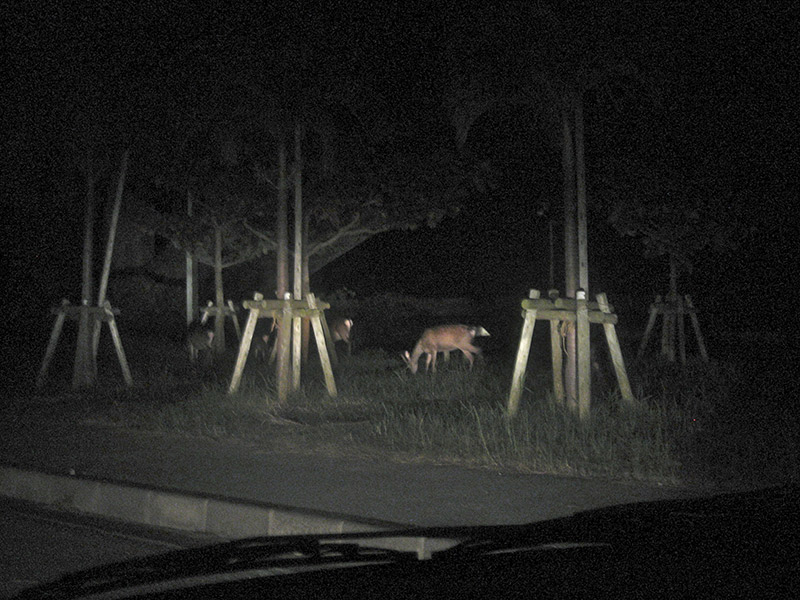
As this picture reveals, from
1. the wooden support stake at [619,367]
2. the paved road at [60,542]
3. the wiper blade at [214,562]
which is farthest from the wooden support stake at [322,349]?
the wiper blade at [214,562]

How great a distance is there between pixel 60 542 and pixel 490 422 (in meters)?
5.03

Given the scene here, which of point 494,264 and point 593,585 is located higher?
point 494,264

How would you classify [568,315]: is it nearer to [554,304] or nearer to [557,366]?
[554,304]

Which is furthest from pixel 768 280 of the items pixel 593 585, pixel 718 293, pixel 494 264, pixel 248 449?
pixel 593 585

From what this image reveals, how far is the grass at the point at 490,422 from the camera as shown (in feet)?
28.0

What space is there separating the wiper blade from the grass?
477 centimetres

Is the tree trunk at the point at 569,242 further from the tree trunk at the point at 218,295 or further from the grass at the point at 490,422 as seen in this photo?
the tree trunk at the point at 218,295

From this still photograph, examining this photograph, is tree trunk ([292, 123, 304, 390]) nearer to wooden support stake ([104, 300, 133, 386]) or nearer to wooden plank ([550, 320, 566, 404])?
wooden support stake ([104, 300, 133, 386])

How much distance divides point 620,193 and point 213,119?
306 inches

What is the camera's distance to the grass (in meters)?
8.52

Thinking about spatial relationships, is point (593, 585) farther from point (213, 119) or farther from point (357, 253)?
point (357, 253)

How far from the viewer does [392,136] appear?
1678 centimetres

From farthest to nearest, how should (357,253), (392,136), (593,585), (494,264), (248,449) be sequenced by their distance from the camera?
(494,264), (357,253), (392,136), (248,449), (593,585)

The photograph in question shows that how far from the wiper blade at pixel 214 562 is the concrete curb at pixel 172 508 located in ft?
8.23
